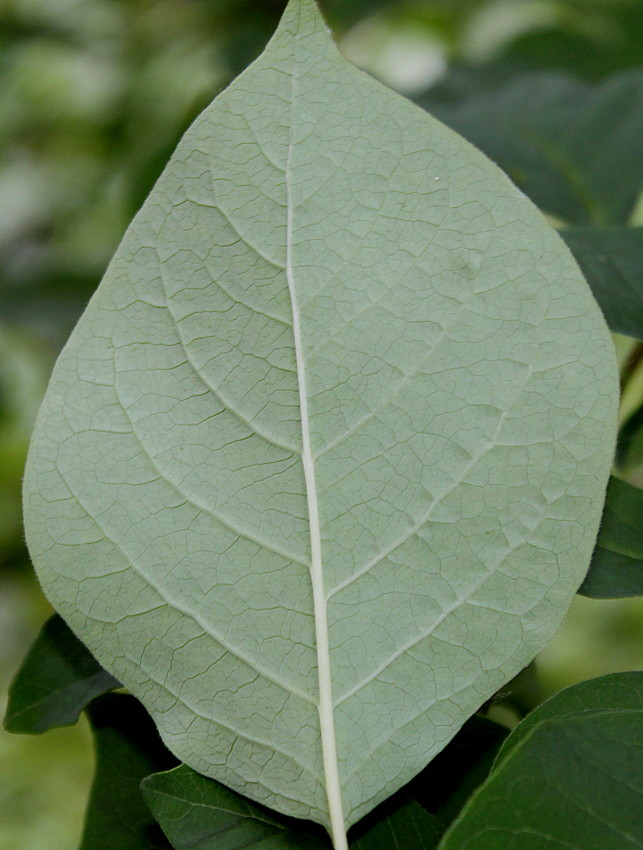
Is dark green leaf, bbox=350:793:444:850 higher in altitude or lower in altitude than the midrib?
lower

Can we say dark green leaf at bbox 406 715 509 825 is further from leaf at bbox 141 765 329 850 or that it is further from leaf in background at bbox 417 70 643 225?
leaf in background at bbox 417 70 643 225

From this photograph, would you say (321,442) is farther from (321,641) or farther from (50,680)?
(50,680)

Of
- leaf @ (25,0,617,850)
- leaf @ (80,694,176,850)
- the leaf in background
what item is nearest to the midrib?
leaf @ (25,0,617,850)

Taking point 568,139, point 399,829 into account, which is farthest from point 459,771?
point 568,139

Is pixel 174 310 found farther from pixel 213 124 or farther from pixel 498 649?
pixel 498 649

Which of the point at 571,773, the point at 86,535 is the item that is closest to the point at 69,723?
the point at 86,535
